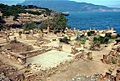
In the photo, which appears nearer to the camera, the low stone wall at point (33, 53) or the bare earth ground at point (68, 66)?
the bare earth ground at point (68, 66)

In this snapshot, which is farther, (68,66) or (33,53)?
(33,53)

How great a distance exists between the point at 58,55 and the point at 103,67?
10875mm

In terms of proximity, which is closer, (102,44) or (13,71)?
(13,71)

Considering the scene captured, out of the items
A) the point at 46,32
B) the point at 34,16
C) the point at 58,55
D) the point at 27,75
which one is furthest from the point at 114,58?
the point at 34,16

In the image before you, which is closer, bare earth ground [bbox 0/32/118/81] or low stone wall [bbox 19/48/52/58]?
bare earth ground [bbox 0/32/118/81]

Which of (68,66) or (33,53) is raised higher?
(68,66)

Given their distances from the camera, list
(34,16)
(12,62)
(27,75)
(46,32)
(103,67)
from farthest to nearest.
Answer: (34,16), (46,32), (12,62), (103,67), (27,75)

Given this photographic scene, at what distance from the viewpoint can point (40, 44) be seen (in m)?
70.8

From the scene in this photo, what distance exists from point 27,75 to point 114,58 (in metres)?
14.8

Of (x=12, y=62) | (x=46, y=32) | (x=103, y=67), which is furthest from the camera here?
(x=46, y=32)

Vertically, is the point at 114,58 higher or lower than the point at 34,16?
higher

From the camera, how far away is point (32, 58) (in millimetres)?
59719

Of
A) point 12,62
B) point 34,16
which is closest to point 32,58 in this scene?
point 12,62

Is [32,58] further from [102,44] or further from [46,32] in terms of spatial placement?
[46,32]
